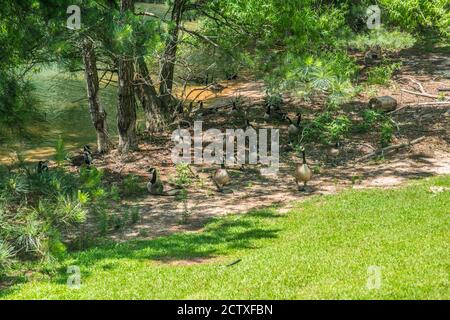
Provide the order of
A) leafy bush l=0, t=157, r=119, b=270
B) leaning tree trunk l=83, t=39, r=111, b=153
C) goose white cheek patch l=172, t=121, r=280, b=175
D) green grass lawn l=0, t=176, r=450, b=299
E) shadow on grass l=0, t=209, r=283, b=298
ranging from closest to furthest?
green grass lawn l=0, t=176, r=450, b=299 → leafy bush l=0, t=157, r=119, b=270 → shadow on grass l=0, t=209, r=283, b=298 → goose white cheek patch l=172, t=121, r=280, b=175 → leaning tree trunk l=83, t=39, r=111, b=153

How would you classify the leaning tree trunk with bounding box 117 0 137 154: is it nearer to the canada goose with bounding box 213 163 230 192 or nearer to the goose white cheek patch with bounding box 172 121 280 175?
the goose white cheek patch with bounding box 172 121 280 175

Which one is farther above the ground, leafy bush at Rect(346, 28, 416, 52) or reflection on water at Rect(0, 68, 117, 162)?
leafy bush at Rect(346, 28, 416, 52)

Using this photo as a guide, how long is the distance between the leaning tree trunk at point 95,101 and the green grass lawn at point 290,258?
→ 28.5 ft

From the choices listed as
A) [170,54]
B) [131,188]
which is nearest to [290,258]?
[131,188]

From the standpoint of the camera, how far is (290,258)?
34.4ft

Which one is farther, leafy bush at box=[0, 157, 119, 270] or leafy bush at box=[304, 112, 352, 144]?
leafy bush at box=[304, 112, 352, 144]

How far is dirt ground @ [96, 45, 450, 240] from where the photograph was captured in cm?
1561

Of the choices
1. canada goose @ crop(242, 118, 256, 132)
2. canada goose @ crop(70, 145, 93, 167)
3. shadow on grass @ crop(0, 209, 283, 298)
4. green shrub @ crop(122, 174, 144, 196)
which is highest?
canada goose @ crop(242, 118, 256, 132)

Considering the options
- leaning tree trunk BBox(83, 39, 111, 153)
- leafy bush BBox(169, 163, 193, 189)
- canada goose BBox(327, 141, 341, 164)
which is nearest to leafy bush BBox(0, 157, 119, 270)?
leafy bush BBox(169, 163, 193, 189)

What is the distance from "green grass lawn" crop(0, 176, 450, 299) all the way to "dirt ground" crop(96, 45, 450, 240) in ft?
4.34

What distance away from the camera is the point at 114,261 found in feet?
36.5

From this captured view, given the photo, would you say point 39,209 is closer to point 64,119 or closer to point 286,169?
point 286,169

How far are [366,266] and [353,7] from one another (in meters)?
18.8
